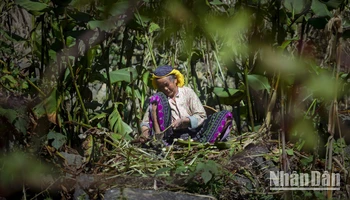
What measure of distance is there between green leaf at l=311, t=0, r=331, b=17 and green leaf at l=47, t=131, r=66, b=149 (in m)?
1.29

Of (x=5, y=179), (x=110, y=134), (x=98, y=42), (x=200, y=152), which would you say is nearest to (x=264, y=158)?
(x=200, y=152)

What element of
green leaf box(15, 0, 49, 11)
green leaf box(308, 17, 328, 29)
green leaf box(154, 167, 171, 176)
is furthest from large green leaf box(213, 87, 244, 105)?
green leaf box(15, 0, 49, 11)

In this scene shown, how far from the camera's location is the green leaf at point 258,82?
3.27 metres

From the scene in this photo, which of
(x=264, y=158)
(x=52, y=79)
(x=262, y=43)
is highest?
(x=262, y=43)

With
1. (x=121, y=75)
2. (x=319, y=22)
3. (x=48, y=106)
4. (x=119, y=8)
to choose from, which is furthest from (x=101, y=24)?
(x=319, y=22)

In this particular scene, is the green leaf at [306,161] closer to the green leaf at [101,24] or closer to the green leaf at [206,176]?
the green leaf at [206,176]

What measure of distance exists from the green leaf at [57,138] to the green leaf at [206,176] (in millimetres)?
698

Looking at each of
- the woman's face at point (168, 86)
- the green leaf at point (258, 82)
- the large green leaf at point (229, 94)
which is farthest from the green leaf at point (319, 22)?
the woman's face at point (168, 86)

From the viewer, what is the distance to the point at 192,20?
349 centimetres

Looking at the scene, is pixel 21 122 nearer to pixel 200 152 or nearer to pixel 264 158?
pixel 200 152

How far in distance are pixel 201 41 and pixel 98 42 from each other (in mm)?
995

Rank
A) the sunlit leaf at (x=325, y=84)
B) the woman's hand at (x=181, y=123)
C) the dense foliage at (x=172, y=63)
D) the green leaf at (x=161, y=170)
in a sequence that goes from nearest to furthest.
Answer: the sunlit leaf at (x=325, y=84) → the green leaf at (x=161, y=170) → the dense foliage at (x=172, y=63) → the woman's hand at (x=181, y=123)

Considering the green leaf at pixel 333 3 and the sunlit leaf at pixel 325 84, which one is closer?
the sunlit leaf at pixel 325 84

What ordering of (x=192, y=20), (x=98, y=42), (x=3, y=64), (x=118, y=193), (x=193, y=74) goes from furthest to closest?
(x=193, y=74), (x=192, y=20), (x=98, y=42), (x=3, y=64), (x=118, y=193)
